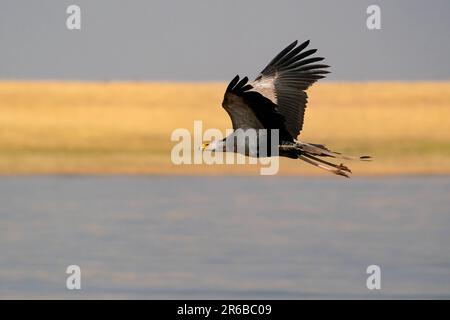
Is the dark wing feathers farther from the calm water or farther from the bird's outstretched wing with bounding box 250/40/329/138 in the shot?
the calm water

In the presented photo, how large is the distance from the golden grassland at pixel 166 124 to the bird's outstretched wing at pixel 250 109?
1644cm

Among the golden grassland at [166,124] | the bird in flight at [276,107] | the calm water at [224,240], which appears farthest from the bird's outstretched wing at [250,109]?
the golden grassland at [166,124]

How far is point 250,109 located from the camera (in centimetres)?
1352

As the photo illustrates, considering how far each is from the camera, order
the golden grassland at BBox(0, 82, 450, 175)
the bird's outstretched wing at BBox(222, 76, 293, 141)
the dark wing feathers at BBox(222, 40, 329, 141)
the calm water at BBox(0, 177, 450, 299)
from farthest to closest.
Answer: the golden grassland at BBox(0, 82, 450, 175), the calm water at BBox(0, 177, 450, 299), the dark wing feathers at BBox(222, 40, 329, 141), the bird's outstretched wing at BBox(222, 76, 293, 141)

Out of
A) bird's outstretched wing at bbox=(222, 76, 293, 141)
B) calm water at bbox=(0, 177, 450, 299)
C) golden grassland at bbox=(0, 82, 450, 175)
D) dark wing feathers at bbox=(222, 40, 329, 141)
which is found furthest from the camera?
golden grassland at bbox=(0, 82, 450, 175)

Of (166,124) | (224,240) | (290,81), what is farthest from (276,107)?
(166,124)

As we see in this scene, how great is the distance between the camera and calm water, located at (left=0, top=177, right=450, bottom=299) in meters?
15.9

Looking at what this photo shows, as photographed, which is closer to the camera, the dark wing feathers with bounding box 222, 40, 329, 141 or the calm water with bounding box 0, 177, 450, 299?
the dark wing feathers with bounding box 222, 40, 329, 141

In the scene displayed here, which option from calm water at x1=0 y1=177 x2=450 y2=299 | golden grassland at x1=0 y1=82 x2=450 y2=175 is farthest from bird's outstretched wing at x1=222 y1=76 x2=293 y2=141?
golden grassland at x1=0 y1=82 x2=450 y2=175

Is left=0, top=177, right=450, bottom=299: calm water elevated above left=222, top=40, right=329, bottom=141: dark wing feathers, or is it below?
below

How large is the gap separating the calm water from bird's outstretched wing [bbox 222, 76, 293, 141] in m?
2.27

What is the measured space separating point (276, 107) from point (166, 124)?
21.4 meters

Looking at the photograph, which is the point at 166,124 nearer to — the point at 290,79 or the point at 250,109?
the point at 290,79
